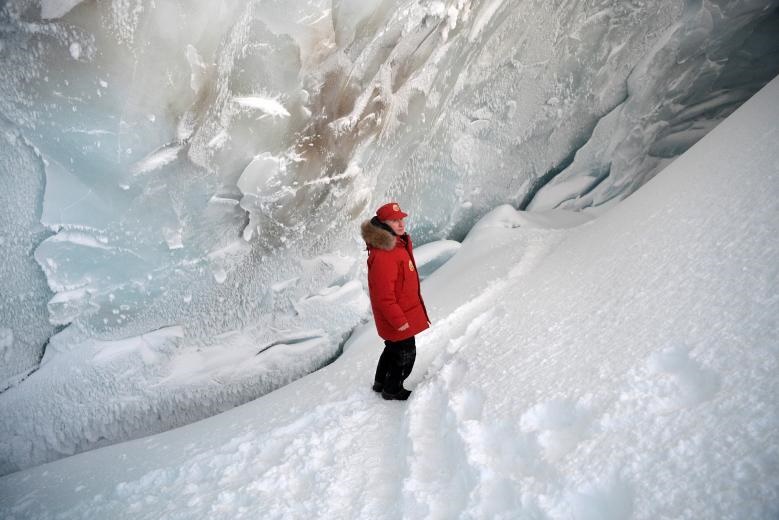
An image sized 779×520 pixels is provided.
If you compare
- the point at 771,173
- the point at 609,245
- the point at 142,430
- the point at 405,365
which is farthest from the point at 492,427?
the point at 142,430

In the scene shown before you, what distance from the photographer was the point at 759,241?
1.62 metres

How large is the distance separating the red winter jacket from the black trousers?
8 cm

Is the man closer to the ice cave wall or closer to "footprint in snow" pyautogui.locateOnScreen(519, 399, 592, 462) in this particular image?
"footprint in snow" pyautogui.locateOnScreen(519, 399, 592, 462)

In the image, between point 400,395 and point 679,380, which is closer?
point 679,380

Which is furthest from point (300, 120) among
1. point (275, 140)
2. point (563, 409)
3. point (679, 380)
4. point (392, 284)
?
point (679, 380)

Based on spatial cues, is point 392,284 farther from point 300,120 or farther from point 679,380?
point 300,120

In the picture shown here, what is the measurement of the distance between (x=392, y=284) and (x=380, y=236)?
236mm

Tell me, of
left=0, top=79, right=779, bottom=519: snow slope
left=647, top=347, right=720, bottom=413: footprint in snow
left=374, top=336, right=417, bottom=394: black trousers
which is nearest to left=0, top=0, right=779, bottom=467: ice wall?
left=0, top=79, right=779, bottom=519: snow slope

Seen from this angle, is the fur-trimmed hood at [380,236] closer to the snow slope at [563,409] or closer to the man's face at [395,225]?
the man's face at [395,225]

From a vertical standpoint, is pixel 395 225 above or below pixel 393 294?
above

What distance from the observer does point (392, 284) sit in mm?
2211

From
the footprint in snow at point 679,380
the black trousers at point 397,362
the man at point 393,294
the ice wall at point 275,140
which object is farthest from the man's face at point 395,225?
the ice wall at point 275,140

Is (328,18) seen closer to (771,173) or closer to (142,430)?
(771,173)

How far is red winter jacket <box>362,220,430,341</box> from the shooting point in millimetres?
2188
